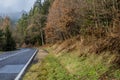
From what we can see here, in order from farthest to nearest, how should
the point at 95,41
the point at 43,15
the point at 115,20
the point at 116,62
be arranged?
the point at 43,15 < the point at 95,41 < the point at 115,20 < the point at 116,62

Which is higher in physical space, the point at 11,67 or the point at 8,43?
the point at 11,67

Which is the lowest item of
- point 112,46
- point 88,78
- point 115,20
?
point 88,78

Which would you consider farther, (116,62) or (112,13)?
(112,13)

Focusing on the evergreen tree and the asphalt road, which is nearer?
the asphalt road

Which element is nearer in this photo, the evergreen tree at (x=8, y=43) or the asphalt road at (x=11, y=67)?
the asphalt road at (x=11, y=67)

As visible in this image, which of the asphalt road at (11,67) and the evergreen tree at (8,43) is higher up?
the asphalt road at (11,67)

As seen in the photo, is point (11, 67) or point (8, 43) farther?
point (8, 43)

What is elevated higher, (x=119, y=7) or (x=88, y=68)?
(x=119, y=7)

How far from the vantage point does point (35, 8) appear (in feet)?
393

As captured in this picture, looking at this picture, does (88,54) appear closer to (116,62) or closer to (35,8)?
(116,62)

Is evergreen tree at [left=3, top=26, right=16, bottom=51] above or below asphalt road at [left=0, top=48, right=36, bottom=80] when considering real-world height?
below

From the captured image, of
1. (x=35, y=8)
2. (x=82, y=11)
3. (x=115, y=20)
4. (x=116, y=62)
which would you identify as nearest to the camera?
(x=116, y=62)

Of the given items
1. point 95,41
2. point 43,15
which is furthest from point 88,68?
point 43,15

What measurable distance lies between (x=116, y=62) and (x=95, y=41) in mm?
5175
